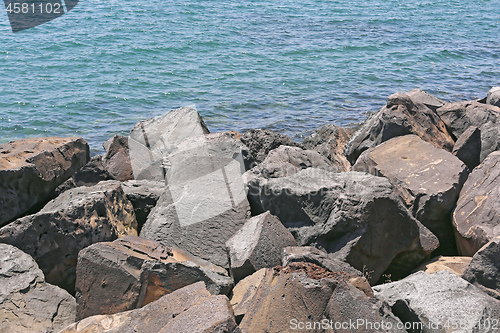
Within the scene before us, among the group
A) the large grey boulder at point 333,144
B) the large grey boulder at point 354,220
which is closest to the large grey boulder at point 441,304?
the large grey boulder at point 354,220

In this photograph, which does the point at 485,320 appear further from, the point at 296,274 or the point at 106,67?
the point at 106,67

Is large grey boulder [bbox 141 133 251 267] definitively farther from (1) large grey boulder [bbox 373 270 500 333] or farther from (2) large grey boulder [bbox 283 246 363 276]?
(1) large grey boulder [bbox 373 270 500 333]

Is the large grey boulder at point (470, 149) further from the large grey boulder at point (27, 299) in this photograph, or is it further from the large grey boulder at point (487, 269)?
the large grey boulder at point (27, 299)

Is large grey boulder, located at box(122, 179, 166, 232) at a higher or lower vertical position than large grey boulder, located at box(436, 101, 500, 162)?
lower

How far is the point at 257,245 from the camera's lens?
3693 mm

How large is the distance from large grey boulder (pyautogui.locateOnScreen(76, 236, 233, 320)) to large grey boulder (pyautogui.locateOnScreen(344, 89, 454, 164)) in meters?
3.36

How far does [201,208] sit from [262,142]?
214 centimetres

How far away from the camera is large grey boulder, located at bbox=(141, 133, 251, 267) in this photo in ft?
13.8

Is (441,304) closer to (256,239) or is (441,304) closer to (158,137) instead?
(256,239)

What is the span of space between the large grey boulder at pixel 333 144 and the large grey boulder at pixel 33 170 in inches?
132

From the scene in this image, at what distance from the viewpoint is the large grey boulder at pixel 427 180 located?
4.53 metres

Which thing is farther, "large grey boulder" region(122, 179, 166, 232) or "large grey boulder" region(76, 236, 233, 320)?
"large grey boulder" region(122, 179, 166, 232)

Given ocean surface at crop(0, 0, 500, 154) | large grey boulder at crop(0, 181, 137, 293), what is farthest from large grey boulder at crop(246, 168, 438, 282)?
ocean surface at crop(0, 0, 500, 154)

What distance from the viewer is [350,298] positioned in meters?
2.86
